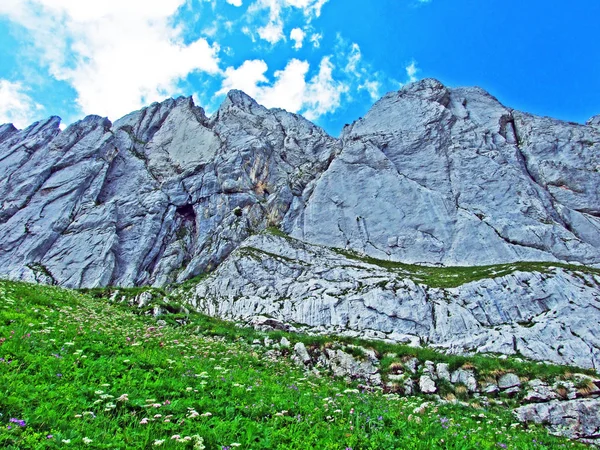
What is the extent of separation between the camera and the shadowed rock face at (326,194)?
5378cm

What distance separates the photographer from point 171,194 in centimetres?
7906

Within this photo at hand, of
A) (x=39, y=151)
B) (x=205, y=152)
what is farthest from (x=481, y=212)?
(x=39, y=151)

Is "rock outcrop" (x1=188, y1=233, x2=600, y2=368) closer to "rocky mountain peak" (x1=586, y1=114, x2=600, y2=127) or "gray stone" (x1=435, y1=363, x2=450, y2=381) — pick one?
"gray stone" (x1=435, y1=363, x2=450, y2=381)

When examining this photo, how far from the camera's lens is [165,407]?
706 cm

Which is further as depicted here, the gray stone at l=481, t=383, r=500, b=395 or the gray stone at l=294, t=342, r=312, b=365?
the gray stone at l=294, t=342, r=312, b=365

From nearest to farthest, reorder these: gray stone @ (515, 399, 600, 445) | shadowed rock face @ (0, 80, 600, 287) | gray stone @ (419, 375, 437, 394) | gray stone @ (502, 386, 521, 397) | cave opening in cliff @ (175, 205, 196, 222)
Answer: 1. gray stone @ (515, 399, 600, 445)
2. gray stone @ (502, 386, 521, 397)
3. gray stone @ (419, 375, 437, 394)
4. shadowed rock face @ (0, 80, 600, 287)
5. cave opening in cliff @ (175, 205, 196, 222)

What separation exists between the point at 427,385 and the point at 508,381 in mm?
3575

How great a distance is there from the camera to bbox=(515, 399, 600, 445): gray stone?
1280 centimetres

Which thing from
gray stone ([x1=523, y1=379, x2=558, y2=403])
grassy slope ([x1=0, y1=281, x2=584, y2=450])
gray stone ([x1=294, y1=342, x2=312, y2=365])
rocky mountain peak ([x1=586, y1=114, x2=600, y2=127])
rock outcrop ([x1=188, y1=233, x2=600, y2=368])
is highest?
rocky mountain peak ([x1=586, y1=114, x2=600, y2=127])

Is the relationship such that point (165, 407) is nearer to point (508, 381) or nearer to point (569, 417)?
point (569, 417)

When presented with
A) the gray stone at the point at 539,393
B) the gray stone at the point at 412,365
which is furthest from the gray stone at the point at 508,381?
the gray stone at the point at 412,365

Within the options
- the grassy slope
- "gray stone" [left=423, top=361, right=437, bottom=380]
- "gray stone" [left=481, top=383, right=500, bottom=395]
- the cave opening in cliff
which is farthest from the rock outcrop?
the cave opening in cliff

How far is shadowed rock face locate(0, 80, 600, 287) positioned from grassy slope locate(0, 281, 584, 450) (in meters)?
44.3

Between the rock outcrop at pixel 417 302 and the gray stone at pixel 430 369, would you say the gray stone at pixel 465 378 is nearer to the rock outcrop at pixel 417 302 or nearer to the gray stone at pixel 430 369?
the gray stone at pixel 430 369
